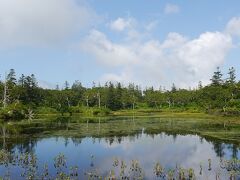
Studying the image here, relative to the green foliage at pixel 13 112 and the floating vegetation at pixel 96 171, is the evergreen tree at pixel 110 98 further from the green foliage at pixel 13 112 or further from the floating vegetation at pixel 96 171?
the floating vegetation at pixel 96 171

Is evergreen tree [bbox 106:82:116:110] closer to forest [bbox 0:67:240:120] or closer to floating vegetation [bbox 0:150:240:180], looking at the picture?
forest [bbox 0:67:240:120]

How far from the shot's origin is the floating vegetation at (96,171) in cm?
2636

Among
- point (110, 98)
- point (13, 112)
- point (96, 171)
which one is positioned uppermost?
point (110, 98)

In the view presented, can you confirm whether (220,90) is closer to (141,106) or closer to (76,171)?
(141,106)

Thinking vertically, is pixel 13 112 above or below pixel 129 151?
above

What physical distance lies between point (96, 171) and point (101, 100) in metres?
134

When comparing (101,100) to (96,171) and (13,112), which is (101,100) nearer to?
(13,112)

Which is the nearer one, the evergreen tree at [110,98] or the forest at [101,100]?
the forest at [101,100]

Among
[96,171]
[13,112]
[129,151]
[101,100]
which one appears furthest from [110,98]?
[96,171]

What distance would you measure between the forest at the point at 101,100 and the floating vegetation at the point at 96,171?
213 feet

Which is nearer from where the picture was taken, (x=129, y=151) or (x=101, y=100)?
(x=129, y=151)

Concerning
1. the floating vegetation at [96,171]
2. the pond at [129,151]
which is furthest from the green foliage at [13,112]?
the floating vegetation at [96,171]

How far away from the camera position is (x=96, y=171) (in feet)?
93.9

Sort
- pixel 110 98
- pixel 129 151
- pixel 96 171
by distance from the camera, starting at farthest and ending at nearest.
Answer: pixel 110 98 → pixel 129 151 → pixel 96 171
